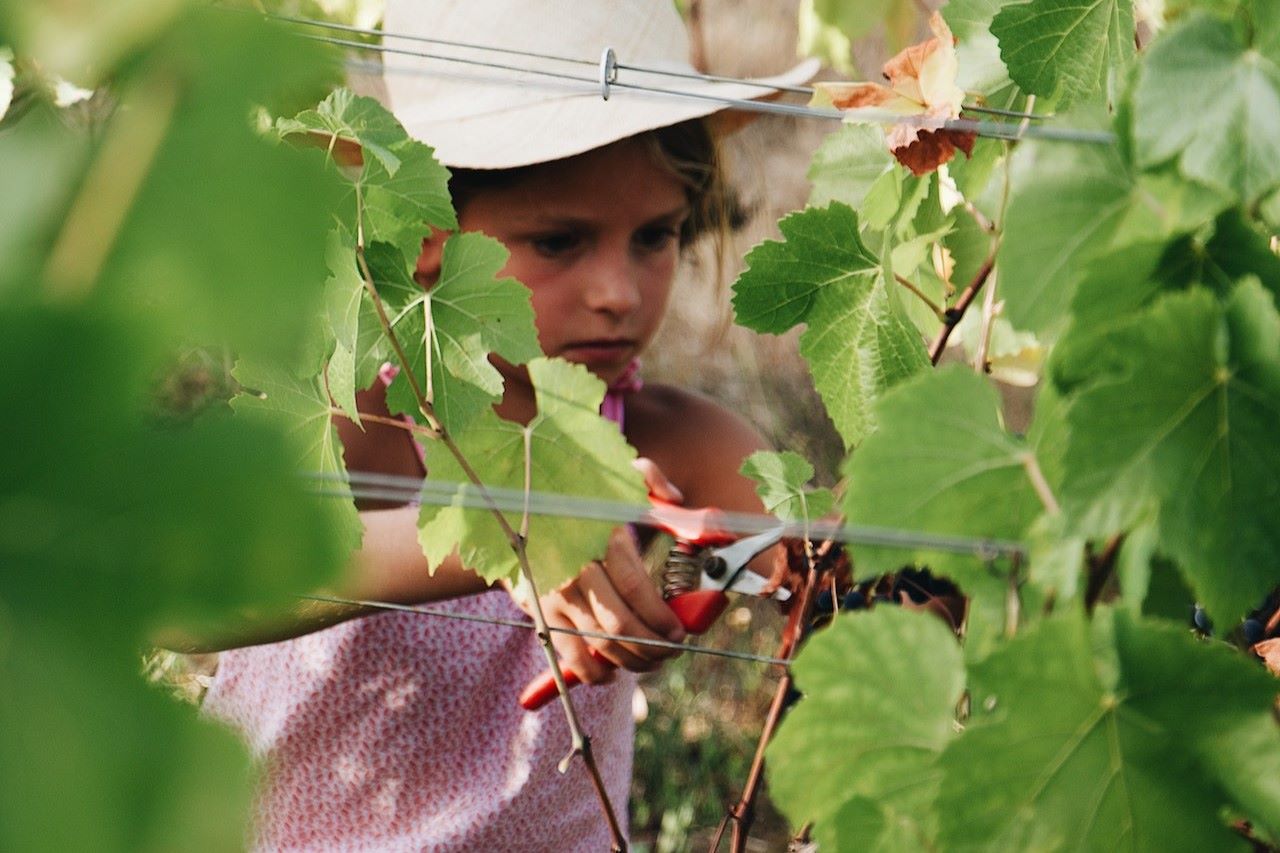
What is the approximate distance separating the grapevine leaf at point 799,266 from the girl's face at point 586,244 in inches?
21.4

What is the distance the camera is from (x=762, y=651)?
9.86 ft

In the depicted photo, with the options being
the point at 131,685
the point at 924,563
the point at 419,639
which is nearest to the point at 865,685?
the point at 924,563

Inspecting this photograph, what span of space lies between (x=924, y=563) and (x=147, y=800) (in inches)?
11.6

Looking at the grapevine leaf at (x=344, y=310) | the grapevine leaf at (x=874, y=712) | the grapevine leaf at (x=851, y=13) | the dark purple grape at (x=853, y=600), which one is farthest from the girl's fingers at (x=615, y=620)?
the grapevine leaf at (x=851, y=13)

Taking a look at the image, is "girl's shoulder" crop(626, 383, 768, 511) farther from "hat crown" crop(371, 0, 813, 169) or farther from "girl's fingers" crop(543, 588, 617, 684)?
"girl's fingers" crop(543, 588, 617, 684)

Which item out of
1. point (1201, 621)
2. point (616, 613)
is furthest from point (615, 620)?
point (1201, 621)

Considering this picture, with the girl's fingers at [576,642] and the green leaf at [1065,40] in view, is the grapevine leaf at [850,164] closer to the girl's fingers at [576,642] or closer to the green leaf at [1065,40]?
the green leaf at [1065,40]

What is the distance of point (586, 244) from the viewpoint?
3.98 feet

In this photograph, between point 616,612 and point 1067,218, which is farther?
point 616,612

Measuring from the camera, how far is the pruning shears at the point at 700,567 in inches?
32.3

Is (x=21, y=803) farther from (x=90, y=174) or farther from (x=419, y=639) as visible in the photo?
(x=419, y=639)

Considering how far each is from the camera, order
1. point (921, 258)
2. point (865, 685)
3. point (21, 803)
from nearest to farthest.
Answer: point (21, 803) → point (865, 685) → point (921, 258)

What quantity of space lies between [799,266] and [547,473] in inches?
6.2

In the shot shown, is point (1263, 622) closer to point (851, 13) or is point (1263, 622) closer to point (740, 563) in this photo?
point (740, 563)
